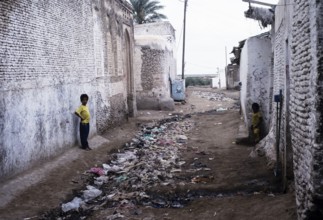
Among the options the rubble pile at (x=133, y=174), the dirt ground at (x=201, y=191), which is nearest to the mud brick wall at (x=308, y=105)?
the dirt ground at (x=201, y=191)

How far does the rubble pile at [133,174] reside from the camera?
623 cm

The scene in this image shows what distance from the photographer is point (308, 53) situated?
4.09 metres

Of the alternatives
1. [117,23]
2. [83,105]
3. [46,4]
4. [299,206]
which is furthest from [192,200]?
[117,23]

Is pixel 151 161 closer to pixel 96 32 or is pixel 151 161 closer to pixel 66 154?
pixel 66 154

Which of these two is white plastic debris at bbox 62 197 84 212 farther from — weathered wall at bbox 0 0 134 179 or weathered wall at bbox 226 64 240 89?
weathered wall at bbox 226 64 240 89

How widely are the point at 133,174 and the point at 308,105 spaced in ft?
15.1

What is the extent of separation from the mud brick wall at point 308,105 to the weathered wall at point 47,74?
497cm

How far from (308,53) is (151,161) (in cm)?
548

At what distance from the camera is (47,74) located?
843 cm

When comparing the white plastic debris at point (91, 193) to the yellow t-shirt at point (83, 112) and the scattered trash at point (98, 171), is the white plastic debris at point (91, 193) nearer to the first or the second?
the scattered trash at point (98, 171)

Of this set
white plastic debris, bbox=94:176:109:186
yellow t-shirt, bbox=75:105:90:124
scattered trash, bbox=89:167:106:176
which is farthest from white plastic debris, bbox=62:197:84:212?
yellow t-shirt, bbox=75:105:90:124

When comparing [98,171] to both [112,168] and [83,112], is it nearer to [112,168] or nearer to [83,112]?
[112,168]

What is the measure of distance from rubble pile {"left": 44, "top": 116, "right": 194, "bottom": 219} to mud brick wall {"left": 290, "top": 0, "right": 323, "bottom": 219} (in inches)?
89.8

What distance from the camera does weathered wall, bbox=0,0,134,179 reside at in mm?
6898
